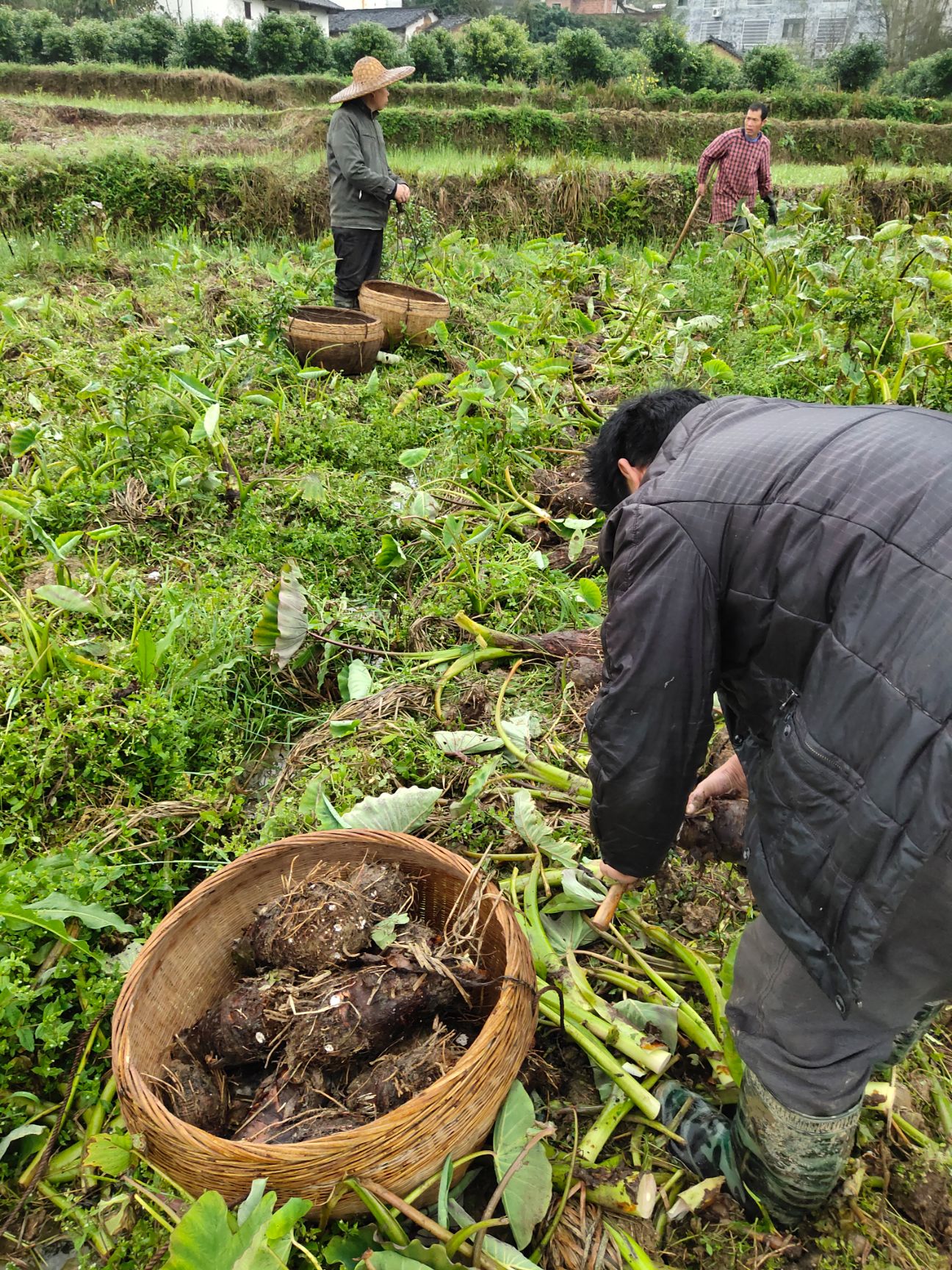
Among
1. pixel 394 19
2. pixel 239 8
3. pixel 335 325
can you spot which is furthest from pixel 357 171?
pixel 394 19

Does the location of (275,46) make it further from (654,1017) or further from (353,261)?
(654,1017)

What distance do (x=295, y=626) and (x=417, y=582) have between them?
709 mm

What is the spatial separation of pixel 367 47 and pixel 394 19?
23.1 meters

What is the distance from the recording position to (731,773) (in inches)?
70.4

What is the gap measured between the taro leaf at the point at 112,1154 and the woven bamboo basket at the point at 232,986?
0.06 m

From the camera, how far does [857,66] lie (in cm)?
2319

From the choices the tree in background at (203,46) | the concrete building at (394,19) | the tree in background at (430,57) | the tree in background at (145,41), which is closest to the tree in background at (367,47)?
the tree in background at (430,57)

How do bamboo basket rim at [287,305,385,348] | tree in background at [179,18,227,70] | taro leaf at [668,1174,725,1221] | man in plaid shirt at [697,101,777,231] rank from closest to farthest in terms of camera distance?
taro leaf at [668,1174,725,1221]
bamboo basket rim at [287,305,385,348]
man in plaid shirt at [697,101,777,231]
tree in background at [179,18,227,70]

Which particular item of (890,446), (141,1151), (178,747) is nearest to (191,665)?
(178,747)

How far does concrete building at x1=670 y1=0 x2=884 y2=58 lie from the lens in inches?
1513

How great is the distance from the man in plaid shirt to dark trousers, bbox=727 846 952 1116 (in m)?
7.32

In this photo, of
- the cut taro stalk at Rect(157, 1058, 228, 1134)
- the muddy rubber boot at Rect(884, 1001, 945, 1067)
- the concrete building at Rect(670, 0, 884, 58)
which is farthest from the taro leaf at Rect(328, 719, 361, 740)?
the concrete building at Rect(670, 0, 884, 58)

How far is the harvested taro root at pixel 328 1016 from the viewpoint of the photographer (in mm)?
1326

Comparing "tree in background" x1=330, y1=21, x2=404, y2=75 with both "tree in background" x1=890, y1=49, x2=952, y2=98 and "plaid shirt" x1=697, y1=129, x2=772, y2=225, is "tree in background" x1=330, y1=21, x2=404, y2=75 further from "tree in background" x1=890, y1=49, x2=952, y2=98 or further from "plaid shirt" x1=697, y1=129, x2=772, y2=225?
"plaid shirt" x1=697, y1=129, x2=772, y2=225
